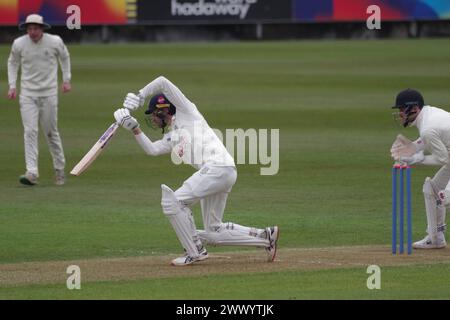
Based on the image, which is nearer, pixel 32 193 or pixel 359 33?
pixel 32 193

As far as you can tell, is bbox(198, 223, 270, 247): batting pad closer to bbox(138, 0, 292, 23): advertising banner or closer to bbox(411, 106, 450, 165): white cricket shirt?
bbox(411, 106, 450, 165): white cricket shirt

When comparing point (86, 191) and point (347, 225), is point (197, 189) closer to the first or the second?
point (347, 225)

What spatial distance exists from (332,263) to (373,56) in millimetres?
25264

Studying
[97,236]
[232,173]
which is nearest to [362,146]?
[97,236]

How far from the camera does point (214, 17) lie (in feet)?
132

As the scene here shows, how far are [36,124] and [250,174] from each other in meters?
3.47

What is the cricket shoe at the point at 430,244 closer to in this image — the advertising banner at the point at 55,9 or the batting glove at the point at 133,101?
the batting glove at the point at 133,101

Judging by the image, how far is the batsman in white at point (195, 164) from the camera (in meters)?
10.9

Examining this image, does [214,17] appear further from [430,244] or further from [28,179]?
[430,244]

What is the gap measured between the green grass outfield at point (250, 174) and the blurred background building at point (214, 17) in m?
3.45

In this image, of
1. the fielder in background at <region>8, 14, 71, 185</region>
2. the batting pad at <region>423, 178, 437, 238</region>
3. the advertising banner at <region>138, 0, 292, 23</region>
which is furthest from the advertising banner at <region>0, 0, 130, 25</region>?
the batting pad at <region>423, 178, 437, 238</region>

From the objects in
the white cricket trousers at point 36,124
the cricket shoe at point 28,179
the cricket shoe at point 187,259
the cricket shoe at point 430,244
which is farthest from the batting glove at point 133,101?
the cricket shoe at point 28,179

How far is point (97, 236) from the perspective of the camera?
13070mm

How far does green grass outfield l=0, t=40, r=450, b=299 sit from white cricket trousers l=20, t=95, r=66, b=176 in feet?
1.31
